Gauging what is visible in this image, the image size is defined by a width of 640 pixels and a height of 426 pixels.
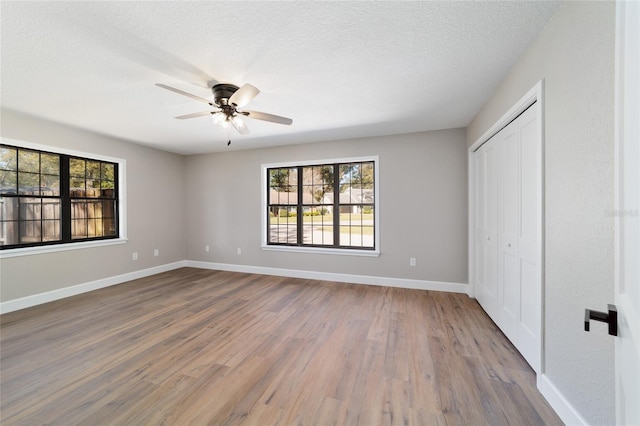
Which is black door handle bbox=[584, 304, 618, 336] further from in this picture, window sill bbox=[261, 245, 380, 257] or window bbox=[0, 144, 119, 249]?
window bbox=[0, 144, 119, 249]

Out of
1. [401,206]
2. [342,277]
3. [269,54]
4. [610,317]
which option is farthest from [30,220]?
[610,317]

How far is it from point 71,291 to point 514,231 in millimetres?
5841

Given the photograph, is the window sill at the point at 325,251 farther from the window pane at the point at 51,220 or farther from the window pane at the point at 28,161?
the window pane at the point at 28,161

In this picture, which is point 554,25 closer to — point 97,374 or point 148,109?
point 148,109

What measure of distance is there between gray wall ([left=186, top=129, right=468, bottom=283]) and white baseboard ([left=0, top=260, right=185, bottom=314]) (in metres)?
1.68

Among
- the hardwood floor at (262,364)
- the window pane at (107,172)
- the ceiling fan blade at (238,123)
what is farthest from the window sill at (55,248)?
the ceiling fan blade at (238,123)

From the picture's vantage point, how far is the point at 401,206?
13.8 ft

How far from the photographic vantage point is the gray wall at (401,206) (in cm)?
394

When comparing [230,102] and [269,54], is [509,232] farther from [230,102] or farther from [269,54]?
[230,102]

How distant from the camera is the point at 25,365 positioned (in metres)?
2.12

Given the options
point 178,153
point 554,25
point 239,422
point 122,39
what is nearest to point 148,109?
point 122,39

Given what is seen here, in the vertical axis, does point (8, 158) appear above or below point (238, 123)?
below

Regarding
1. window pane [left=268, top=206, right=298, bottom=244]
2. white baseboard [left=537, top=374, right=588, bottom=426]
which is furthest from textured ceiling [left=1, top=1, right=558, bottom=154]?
white baseboard [left=537, top=374, right=588, bottom=426]

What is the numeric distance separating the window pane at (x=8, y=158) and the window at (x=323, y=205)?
11.3ft
